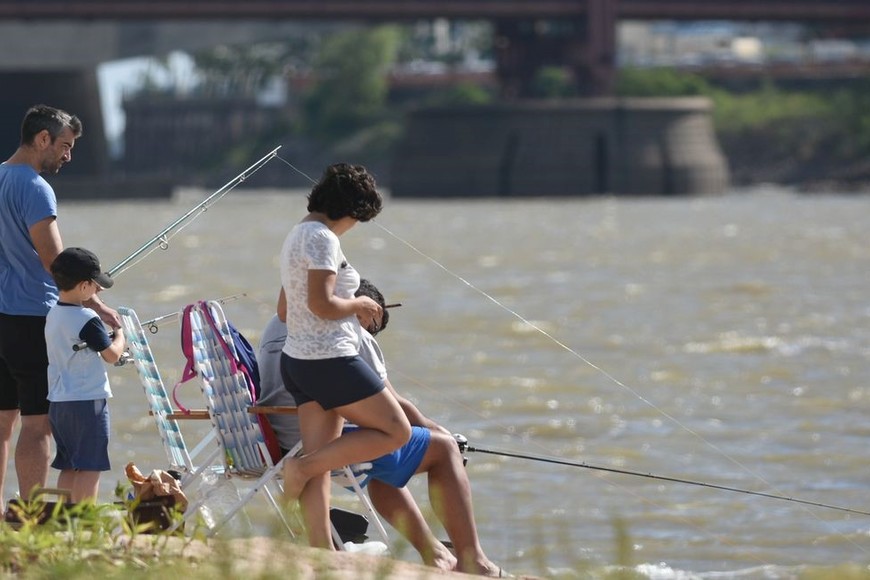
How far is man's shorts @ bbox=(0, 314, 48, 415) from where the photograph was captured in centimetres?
675

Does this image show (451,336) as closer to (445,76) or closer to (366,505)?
(366,505)

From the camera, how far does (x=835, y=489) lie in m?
10.6

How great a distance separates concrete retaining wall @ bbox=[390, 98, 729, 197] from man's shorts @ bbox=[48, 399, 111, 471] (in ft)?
234

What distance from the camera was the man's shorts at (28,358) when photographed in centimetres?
675

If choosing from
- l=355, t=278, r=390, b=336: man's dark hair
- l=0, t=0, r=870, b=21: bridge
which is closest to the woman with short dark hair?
l=355, t=278, r=390, b=336: man's dark hair

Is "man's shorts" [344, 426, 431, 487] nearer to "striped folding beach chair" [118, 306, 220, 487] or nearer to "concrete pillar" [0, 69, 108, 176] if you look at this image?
"striped folding beach chair" [118, 306, 220, 487]

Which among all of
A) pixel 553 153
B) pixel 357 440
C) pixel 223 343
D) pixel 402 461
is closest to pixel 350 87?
pixel 553 153

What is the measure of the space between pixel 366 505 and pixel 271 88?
14144 cm

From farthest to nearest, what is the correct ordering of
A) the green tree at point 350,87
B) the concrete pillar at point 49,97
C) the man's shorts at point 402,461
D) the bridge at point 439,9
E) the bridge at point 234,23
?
the green tree at point 350,87 < the concrete pillar at point 49,97 < the bridge at point 234,23 < the bridge at point 439,9 < the man's shorts at point 402,461

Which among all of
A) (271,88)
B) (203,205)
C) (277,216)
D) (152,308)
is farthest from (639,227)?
(271,88)

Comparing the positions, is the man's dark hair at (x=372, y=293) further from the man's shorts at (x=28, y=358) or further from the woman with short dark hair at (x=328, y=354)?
the man's shorts at (x=28, y=358)

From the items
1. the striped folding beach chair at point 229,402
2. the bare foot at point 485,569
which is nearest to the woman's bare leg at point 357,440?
the striped folding beach chair at point 229,402

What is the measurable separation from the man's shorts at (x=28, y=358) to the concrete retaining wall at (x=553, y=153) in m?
71.3

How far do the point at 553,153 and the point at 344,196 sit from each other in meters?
71.7
